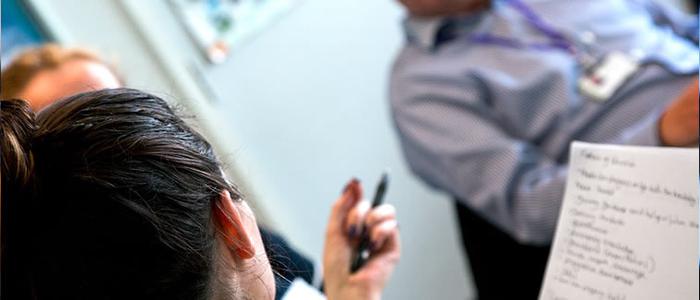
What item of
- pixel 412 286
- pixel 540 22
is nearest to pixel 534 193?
pixel 540 22

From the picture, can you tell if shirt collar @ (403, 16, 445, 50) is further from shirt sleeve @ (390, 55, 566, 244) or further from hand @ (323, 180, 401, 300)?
hand @ (323, 180, 401, 300)

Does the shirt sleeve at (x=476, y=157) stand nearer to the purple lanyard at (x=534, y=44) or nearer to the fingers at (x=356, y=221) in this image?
the purple lanyard at (x=534, y=44)

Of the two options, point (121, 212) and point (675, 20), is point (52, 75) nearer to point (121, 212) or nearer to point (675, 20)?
point (121, 212)

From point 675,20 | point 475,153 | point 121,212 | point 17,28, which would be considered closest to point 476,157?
point 475,153

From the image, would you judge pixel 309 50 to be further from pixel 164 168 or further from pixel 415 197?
pixel 164 168

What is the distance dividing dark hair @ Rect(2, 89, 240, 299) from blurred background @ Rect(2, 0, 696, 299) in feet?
3.00

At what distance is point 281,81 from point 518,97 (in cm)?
69

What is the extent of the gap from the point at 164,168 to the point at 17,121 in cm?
13

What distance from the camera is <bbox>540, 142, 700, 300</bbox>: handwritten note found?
0.59 meters

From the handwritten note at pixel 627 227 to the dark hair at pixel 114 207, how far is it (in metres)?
0.36

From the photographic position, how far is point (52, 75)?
40.7 inches

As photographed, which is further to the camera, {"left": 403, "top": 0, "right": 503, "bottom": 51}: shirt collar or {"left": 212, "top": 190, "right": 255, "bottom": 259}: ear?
{"left": 403, "top": 0, "right": 503, "bottom": 51}: shirt collar

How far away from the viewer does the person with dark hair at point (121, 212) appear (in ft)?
1.69

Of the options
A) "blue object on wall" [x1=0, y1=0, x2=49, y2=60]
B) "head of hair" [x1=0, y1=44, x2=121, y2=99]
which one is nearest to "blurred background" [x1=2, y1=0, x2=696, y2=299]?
"blue object on wall" [x1=0, y1=0, x2=49, y2=60]
